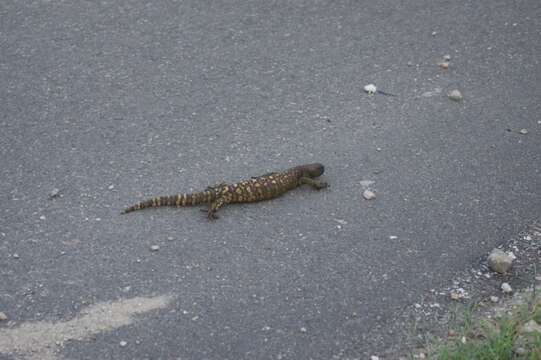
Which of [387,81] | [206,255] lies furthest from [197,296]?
[387,81]

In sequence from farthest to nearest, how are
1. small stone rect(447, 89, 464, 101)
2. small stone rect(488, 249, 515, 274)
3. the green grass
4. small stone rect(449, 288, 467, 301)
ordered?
1. small stone rect(447, 89, 464, 101)
2. small stone rect(488, 249, 515, 274)
3. small stone rect(449, 288, 467, 301)
4. the green grass

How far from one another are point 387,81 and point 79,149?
340 centimetres

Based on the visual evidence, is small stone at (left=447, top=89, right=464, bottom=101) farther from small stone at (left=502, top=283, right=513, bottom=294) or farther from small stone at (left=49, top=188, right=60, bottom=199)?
small stone at (left=49, top=188, right=60, bottom=199)

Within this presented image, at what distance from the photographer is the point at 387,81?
25.9ft

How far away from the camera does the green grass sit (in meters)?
4.65

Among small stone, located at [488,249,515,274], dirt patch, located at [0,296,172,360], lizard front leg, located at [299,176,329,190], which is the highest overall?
lizard front leg, located at [299,176,329,190]

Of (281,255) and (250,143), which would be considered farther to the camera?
(250,143)

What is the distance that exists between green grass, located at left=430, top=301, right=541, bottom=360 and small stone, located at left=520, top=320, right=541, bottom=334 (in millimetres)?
29

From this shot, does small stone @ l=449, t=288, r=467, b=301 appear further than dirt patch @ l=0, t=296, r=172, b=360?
Yes

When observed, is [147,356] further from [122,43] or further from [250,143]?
[122,43]

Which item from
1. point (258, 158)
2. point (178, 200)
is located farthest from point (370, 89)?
point (178, 200)

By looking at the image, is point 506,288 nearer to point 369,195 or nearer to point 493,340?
point 493,340

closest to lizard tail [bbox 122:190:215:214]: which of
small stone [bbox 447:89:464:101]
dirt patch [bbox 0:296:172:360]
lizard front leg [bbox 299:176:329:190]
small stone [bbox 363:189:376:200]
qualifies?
lizard front leg [bbox 299:176:329:190]

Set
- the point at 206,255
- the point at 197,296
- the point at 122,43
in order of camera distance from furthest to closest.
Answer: the point at 122,43 < the point at 206,255 < the point at 197,296
